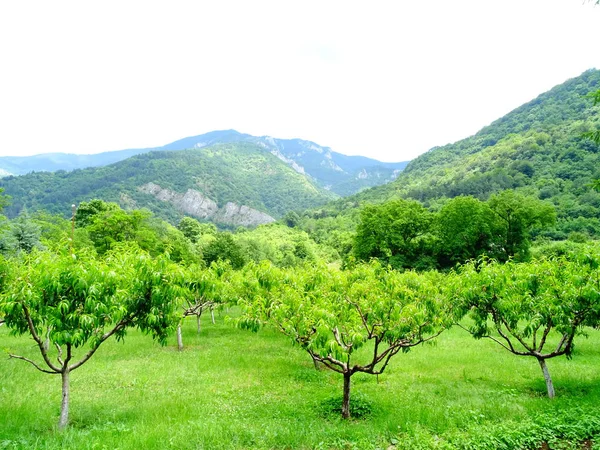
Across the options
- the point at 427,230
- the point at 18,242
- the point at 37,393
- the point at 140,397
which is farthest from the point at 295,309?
the point at 427,230

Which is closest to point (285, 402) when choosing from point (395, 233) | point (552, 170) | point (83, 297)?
point (83, 297)

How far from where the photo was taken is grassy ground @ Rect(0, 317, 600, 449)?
9.92 m

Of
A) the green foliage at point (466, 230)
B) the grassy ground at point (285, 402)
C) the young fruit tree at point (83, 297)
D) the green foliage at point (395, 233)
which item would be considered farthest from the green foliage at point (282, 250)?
the young fruit tree at point (83, 297)

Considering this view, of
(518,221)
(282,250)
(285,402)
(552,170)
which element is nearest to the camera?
(285,402)

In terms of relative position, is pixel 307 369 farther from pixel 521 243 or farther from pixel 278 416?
pixel 521 243

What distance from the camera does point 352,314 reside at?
11.2m

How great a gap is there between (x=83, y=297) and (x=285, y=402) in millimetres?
8246

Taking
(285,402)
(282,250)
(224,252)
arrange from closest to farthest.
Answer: (285,402) → (224,252) → (282,250)

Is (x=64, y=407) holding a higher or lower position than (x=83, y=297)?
lower

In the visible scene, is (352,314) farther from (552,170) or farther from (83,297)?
(552,170)

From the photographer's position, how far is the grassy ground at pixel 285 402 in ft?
32.6

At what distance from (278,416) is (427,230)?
169ft

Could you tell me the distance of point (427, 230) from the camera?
58.2m

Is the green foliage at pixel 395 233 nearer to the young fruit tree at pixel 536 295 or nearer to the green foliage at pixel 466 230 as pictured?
the green foliage at pixel 466 230
